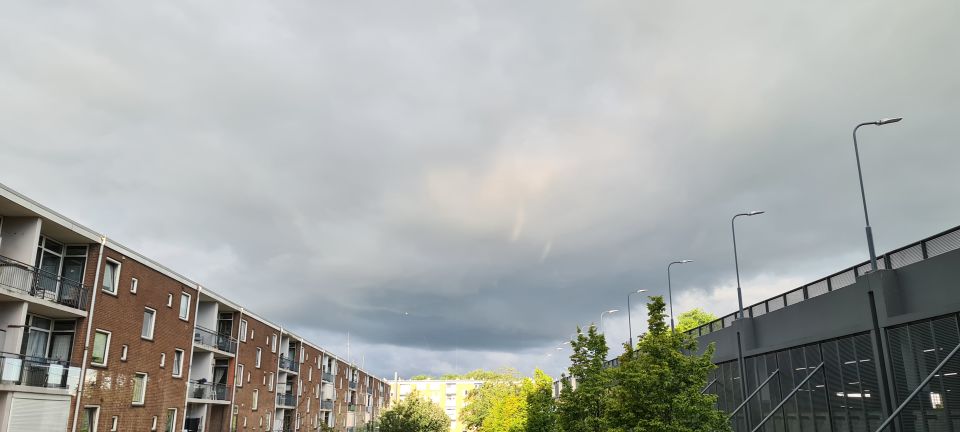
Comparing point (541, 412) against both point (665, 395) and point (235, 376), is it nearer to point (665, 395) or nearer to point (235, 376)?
point (235, 376)

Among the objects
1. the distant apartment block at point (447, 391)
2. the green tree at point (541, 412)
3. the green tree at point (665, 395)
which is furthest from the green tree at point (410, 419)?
the distant apartment block at point (447, 391)

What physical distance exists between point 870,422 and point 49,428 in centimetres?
3255

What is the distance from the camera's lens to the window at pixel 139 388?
34428 millimetres

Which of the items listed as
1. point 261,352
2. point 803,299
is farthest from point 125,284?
point 803,299

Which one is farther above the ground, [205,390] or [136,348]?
[136,348]

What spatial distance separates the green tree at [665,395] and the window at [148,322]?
26.0 metres

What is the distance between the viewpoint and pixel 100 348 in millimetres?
30953

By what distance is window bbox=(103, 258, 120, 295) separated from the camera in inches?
1239

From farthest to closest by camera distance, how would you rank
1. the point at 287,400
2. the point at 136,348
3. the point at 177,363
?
the point at 287,400 < the point at 177,363 < the point at 136,348

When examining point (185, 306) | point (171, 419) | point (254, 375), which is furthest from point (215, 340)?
point (254, 375)

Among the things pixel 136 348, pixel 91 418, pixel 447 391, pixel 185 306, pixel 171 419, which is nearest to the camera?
pixel 91 418

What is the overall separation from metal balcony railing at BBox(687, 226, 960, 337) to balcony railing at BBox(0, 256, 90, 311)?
1270 inches

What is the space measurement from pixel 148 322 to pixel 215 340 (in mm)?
9829

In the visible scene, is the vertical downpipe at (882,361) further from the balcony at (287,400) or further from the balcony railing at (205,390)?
the balcony at (287,400)
